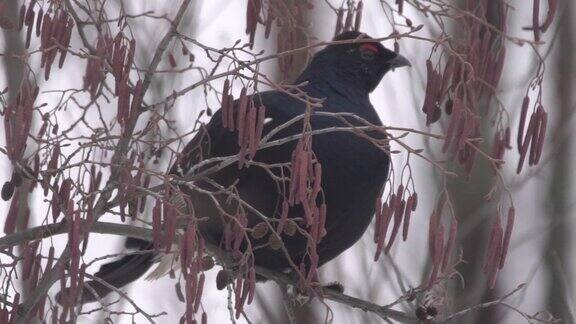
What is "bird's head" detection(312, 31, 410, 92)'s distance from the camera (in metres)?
4.95

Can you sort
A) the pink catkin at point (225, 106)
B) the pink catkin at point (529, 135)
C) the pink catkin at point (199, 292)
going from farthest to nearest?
the pink catkin at point (529, 135) < the pink catkin at point (225, 106) < the pink catkin at point (199, 292)

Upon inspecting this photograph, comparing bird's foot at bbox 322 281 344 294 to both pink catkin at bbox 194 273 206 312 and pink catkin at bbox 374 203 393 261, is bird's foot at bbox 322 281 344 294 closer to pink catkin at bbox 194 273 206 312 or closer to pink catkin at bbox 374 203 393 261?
pink catkin at bbox 374 203 393 261

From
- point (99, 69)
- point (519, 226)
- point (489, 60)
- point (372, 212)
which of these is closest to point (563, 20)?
point (519, 226)

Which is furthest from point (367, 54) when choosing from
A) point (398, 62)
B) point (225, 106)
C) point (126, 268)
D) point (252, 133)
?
point (252, 133)

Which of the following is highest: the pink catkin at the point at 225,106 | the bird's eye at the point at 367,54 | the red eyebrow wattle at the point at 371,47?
the red eyebrow wattle at the point at 371,47

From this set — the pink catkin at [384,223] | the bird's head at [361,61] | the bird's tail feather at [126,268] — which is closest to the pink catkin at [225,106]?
the pink catkin at [384,223]

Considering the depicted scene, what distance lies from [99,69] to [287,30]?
2.43 ft

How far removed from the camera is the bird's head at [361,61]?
16.2ft

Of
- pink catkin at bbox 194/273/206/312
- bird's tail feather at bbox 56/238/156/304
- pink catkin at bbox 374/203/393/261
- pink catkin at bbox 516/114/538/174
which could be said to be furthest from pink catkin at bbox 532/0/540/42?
bird's tail feather at bbox 56/238/156/304

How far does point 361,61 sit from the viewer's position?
16.5 ft

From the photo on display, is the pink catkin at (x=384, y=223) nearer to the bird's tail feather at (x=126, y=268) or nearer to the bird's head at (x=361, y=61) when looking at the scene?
the bird's tail feather at (x=126, y=268)

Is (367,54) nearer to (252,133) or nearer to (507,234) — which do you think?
(507,234)

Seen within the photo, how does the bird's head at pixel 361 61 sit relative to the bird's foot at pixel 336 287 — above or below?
above

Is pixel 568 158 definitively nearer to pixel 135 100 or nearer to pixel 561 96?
pixel 561 96
